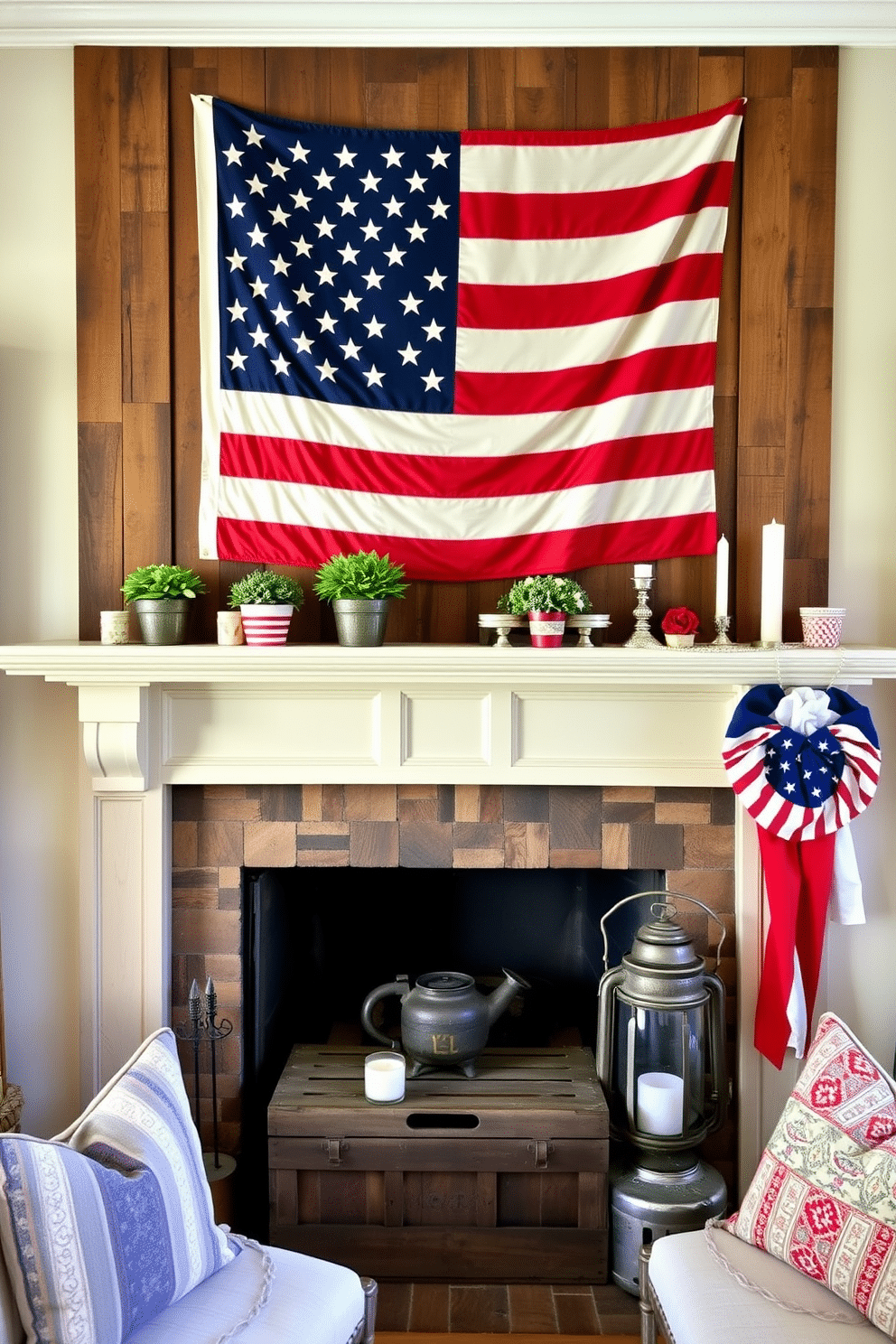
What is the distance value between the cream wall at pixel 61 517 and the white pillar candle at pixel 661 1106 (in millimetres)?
491

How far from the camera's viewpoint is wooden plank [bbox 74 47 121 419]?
2549mm

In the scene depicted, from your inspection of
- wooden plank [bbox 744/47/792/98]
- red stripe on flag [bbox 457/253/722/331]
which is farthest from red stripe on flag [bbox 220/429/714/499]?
wooden plank [bbox 744/47/792/98]

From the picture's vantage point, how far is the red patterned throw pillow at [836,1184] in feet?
5.75

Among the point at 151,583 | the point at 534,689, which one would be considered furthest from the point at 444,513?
the point at 151,583

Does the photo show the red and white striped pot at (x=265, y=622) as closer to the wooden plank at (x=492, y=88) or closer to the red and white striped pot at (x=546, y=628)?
the red and white striped pot at (x=546, y=628)

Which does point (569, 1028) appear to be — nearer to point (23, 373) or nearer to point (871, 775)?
point (871, 775)

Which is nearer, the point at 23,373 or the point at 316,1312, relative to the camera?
the point at 316,1312

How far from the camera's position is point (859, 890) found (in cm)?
253

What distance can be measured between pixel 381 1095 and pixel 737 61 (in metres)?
2.52

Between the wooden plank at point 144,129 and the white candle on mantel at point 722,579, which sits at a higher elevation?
the wooden plank at point 144,129

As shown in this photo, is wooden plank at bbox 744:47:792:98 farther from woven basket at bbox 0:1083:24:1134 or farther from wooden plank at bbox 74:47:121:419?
woven basket at bbox 0:1083:24:1134

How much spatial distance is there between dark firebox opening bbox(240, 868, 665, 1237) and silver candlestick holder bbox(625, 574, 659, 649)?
68 cm

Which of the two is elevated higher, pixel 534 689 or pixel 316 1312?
pixel 534 689

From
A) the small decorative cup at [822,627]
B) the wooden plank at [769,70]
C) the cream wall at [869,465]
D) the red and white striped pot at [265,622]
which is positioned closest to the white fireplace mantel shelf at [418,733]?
the red and white striped pot at [265,622]
